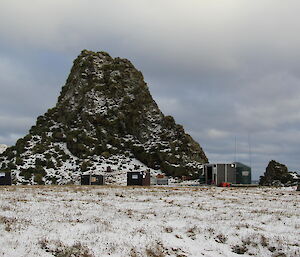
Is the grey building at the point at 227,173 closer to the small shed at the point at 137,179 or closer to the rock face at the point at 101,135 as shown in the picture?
the rock face at the point at 101,135

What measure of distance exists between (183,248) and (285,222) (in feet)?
23.7

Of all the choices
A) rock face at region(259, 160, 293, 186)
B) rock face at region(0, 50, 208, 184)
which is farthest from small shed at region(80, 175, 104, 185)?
rock face at region(259, 160, 293, 186)

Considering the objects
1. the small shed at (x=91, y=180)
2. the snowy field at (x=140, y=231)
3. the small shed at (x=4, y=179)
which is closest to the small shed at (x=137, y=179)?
the small shed at (x=91, y=180)

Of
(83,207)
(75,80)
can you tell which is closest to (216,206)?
(83,207)

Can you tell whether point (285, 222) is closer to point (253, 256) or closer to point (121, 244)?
point (253, 256)

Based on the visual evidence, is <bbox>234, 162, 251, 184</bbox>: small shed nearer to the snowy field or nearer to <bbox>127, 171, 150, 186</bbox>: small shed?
<bbox>127, 171, 150, 186</bbox>: small shed

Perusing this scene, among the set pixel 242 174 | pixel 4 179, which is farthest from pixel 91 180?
pixel 242 174

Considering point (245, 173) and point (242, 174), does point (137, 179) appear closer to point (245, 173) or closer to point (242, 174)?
point (242, 174)

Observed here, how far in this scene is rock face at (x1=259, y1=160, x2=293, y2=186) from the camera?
213 ft

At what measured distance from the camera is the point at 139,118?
8419 cm

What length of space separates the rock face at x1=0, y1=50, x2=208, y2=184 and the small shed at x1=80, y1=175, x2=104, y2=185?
1026cm

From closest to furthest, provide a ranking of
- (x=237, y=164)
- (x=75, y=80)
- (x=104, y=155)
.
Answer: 1. (x=237, y=164)
2. (x=104, y=155)
3. (x=75, y=80)

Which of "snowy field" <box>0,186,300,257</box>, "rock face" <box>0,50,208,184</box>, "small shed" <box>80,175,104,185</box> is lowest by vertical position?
"snowy field" <box>0,186,300,257</box>

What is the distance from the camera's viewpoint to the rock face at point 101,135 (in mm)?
72500
